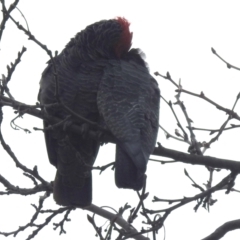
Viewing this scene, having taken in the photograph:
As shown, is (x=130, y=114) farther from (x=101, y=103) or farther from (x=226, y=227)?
(x=226, y=227)

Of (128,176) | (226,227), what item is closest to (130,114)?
(128,176)

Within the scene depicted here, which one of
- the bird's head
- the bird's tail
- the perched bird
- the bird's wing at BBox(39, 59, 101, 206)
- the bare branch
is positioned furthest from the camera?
the bird's head

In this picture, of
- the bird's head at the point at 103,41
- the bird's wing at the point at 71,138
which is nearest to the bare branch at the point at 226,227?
the bird's wing at the point at 71,138

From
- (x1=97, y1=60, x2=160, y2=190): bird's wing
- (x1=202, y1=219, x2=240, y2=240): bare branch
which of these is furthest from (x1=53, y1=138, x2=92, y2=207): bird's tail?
(x1=202, y1=219, x2=240, y2=240): bare branch

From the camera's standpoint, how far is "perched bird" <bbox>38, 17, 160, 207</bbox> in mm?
3715

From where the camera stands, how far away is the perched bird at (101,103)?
371 centimetres

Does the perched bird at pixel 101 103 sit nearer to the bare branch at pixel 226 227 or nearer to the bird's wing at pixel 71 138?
the bird's wing at pixel 71 138

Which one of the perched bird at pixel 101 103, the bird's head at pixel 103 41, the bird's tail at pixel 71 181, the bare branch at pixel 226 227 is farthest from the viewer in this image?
the bird's head at pixel 103 41

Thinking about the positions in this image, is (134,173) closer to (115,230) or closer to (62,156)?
(115,230)

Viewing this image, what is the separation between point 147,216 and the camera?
10.8 feet

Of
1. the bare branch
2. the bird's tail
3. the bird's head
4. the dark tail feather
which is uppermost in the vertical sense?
the bird's head

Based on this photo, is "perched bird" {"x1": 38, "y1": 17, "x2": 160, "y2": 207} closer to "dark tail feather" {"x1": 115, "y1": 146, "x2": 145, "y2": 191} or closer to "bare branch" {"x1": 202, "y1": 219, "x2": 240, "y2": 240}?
"dark tail feather" {"x1": 115, "y1": 146, "x2": 145, "y2": 191}

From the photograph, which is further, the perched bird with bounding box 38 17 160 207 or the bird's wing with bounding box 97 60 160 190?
the perched bird with bounding box 38 17 160 207

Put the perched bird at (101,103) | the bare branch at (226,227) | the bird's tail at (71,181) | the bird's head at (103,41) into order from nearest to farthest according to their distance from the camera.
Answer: the bare branch at (226,227) → the perched bird at (101,103) → the bird's tail at (71,181) → the bird's head at (103,41)
